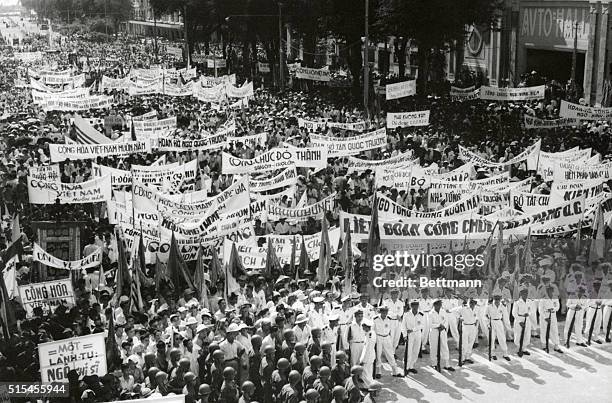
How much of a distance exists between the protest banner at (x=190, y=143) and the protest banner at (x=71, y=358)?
1262 centimetres

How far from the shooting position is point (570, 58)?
4462 cm

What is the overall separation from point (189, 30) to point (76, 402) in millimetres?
65499

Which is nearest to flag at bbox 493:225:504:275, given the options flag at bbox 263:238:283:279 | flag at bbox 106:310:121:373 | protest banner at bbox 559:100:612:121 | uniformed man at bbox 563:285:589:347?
uniformed man at bbox 563:285:589:347

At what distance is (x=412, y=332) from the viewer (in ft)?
41.9

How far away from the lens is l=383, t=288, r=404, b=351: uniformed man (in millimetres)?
12859

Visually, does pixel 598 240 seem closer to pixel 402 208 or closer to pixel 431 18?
pixel 402 208

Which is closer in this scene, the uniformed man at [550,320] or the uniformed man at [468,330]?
the uniformed man at [468,330]

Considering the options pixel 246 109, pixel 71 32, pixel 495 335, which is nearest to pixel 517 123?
pixel 246 109

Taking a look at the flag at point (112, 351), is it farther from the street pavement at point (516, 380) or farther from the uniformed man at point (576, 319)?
the uniformed man at point (576, 319)

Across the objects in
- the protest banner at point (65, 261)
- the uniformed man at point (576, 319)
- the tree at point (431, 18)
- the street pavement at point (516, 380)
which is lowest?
the street pavement at point (516, 380)

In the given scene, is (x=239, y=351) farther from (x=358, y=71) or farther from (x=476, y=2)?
(x=358, y=71)

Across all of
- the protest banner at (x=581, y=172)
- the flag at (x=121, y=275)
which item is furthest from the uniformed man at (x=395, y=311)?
the protest banner at (x=581, y=172)

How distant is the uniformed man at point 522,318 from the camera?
13156mm

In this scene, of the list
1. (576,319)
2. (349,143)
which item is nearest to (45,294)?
(576,319)
